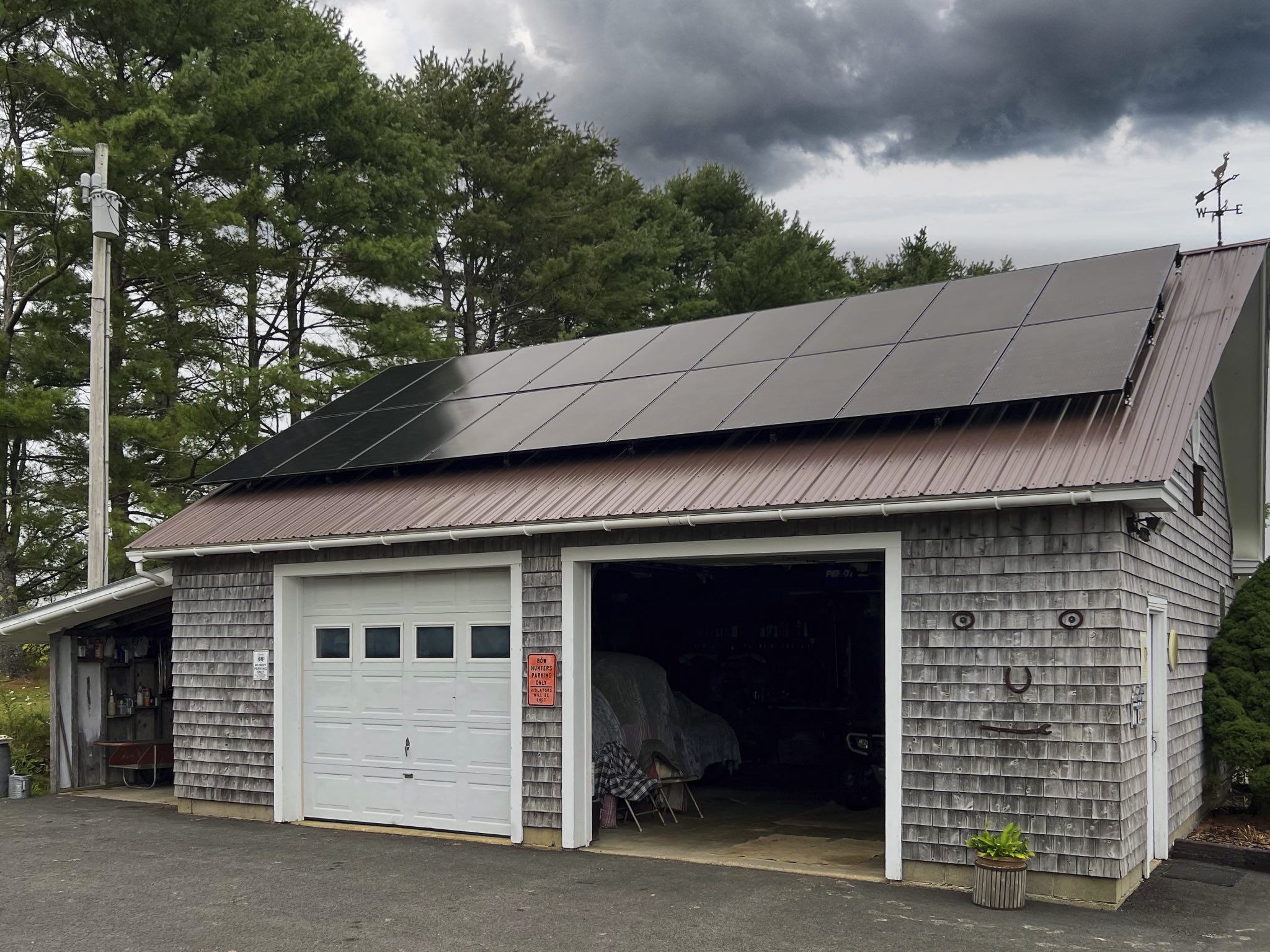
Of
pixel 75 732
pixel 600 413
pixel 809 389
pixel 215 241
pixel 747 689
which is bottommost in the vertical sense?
pixel 75 732

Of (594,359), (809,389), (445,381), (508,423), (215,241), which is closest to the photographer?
(809,389)

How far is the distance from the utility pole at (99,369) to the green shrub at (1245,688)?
11.5m

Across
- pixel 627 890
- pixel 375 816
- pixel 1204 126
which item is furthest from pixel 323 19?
pixel 627 890

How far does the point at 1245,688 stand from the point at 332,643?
8.34 metres

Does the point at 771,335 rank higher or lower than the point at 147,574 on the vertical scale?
higher

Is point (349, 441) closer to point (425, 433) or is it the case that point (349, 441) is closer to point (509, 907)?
point (425, 433)

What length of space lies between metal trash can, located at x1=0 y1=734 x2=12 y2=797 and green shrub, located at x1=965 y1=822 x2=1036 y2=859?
10.8 m

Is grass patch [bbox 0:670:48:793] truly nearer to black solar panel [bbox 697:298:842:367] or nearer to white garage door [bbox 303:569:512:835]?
white garage door [bbox 303:569:512:835]

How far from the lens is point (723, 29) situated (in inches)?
805

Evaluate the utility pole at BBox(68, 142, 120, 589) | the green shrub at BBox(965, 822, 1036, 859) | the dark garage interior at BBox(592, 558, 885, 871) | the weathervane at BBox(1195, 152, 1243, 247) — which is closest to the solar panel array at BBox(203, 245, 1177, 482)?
the dark garage interior at BBox(592, 558, 885, 871)

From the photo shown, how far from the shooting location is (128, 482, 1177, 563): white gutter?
6.82 m

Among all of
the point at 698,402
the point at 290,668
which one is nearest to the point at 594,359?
the point at 698,402

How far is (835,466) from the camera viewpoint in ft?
27.3

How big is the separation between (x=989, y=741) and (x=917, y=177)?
1700 centimetres
